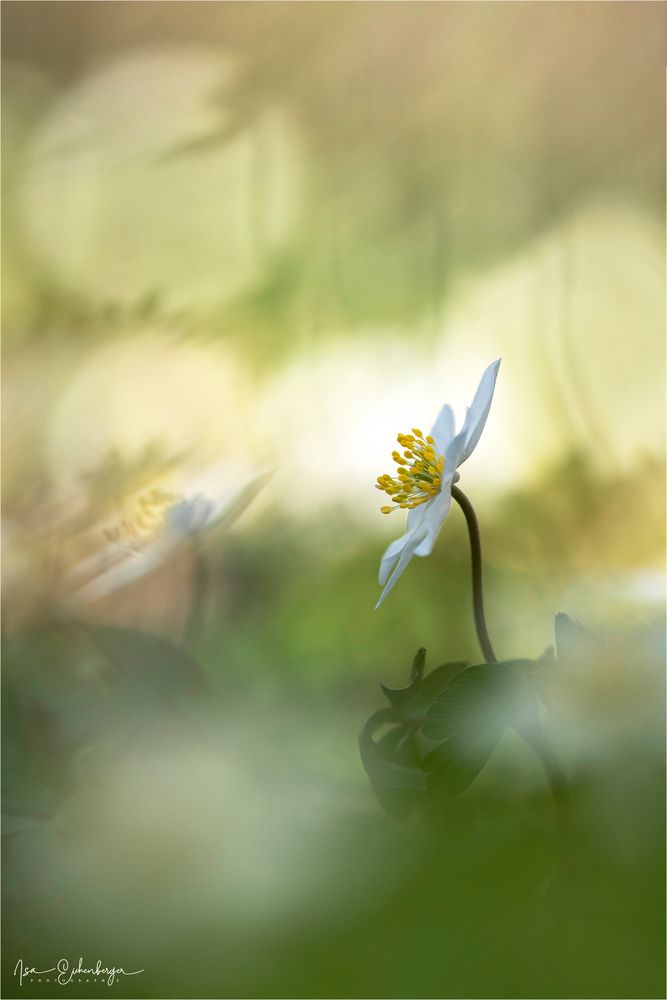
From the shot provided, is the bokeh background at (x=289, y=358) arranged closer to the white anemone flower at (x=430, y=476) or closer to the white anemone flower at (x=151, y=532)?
the white anemone flower at (x=151, y=532)

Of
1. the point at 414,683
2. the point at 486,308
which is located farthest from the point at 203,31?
the point at 414,683

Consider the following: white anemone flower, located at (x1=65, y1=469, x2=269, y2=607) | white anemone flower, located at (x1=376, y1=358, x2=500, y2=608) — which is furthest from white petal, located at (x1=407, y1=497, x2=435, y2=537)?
white anemone flower, located at (x1=65, y1=469, x2=269, y2=607)

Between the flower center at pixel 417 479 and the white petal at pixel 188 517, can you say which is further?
the white petal at pixel 188 517

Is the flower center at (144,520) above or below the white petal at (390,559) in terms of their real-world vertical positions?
above

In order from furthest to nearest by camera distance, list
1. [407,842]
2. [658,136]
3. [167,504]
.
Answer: [658,136]
[167,504]
[407,842]

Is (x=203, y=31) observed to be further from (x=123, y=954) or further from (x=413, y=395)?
(x=123, y=954)

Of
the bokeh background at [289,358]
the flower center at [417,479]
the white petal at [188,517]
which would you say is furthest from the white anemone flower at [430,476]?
the white petal at [188,517]
